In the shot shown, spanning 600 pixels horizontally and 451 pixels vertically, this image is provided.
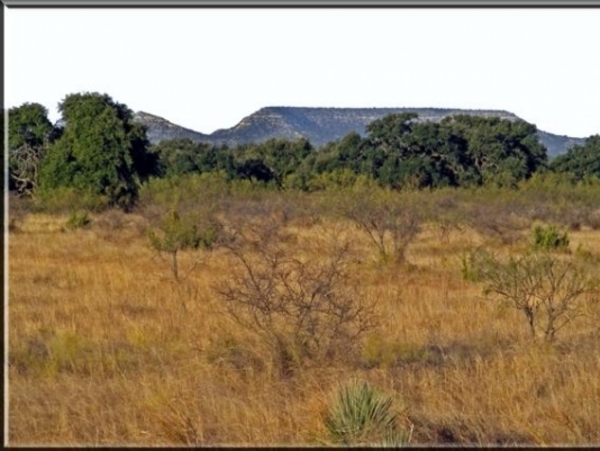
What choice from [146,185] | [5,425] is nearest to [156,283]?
[5,425]

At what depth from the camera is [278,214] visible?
29766mm

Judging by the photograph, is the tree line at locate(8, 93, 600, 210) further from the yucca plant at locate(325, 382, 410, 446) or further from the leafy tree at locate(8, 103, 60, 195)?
the yucca plant at locate(325, 382, 410, 446)

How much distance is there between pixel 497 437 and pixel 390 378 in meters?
1.71

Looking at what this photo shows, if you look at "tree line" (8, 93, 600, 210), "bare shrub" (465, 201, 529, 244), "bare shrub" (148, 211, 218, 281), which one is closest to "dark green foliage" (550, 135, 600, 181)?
"tree line" (8, 93, 600, 210)

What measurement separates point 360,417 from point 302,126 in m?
46.8

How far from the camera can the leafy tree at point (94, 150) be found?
37281 millimetres

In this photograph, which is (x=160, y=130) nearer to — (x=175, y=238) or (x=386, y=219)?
(x=386, y=219)

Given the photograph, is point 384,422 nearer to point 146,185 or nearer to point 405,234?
point 405,234

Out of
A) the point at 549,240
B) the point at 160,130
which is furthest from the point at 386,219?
the point at 160,130

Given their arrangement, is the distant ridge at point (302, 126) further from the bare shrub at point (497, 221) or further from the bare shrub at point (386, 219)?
the bare shrub at point (386, 219)

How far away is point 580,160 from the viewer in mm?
55875

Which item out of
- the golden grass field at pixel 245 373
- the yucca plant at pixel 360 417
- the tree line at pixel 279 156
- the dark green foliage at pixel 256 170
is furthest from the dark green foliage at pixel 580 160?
the yucca plant at pixel 360 417

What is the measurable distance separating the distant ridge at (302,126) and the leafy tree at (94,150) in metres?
6.75

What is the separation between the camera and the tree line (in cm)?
3762
